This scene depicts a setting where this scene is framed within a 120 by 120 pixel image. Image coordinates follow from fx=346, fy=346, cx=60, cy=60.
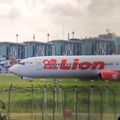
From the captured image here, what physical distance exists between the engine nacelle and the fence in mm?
400

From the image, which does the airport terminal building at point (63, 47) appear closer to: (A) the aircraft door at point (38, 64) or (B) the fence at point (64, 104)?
(A) the aircraft door at point (38, 64)

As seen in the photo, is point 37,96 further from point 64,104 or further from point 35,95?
point 64,104

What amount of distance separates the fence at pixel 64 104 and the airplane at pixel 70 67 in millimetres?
477

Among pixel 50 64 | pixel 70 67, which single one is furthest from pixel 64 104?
pixel 50 64

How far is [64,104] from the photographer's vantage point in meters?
7.09

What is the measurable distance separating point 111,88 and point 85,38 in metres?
1.17

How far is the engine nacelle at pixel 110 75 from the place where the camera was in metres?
7.48

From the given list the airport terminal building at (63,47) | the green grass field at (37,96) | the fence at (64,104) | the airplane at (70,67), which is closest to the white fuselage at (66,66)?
→ the airplane at (70,67)

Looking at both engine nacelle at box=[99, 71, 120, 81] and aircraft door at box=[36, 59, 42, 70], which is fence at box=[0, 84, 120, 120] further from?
aircraft door at box=[36, 59, 42, 70]

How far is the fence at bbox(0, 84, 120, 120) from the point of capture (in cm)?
698

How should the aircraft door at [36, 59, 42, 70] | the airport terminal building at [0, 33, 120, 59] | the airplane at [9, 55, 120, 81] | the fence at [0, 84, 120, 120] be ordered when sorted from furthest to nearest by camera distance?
the aircraft door at [36, 59, 42, 70]
the airplane at [9, 55, 120, 81]
the airport terminal building at [0, 33, 120, 59]
the fence at [0, 84, 120, 120]

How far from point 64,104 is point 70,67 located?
961mm

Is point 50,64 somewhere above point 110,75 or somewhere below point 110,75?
above

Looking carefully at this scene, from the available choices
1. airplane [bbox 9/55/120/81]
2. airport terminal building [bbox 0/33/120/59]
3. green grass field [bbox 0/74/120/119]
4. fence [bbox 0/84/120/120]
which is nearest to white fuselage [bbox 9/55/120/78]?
airplane [bbox 9/55/120/81]
